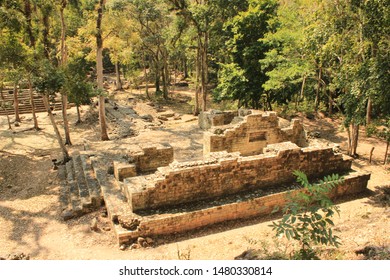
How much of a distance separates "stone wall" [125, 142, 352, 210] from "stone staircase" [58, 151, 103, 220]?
5.90 ft

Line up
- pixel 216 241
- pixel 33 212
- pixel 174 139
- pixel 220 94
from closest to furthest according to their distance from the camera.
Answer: pixel 216 241, pixel 33 212, pixel 174 139, pixel 220 94

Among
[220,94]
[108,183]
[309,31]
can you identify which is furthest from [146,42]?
[108,183]

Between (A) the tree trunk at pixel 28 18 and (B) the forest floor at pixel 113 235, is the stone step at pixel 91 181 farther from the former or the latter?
(A) the tree trunk at pixel 28 18

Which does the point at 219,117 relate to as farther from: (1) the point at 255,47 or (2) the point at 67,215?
(2) the point at 67,215

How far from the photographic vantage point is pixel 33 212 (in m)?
11.4

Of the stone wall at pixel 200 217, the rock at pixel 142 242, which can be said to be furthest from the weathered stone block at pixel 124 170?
the rock at pixel 142 242

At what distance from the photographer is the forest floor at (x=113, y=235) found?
8.41 metres

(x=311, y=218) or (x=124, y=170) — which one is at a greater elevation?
(x=311, y=218)

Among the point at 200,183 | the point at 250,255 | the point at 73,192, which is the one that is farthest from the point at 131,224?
the point at 73,192

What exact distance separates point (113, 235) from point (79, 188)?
130 inches

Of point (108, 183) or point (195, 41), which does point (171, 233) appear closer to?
point (108, 183)

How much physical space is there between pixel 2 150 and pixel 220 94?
13.1 m

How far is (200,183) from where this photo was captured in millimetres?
10125

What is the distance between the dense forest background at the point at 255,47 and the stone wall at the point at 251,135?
8.07 feet
